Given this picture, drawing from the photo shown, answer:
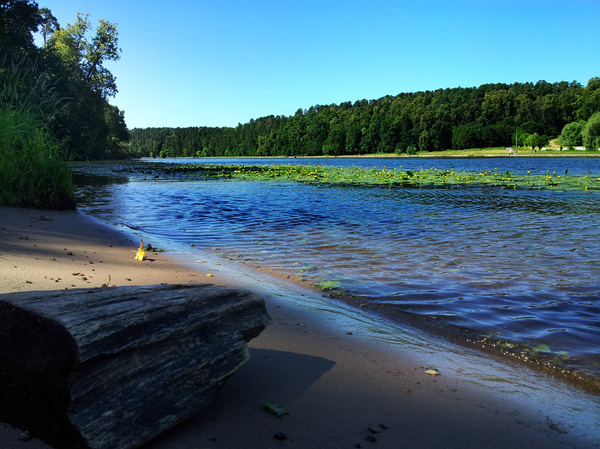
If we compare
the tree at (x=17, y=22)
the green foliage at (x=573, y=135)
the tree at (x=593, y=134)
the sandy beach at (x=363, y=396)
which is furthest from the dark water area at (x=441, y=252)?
the green foliage at (x=573, y=135)

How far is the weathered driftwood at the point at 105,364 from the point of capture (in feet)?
6.21

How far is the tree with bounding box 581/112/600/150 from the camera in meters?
83.9

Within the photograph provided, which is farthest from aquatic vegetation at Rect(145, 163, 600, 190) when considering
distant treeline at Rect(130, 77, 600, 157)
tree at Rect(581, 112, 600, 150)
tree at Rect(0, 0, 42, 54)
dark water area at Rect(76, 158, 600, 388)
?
distant treeline at Rect(130, 77, 600, 157)

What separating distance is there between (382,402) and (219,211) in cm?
1219

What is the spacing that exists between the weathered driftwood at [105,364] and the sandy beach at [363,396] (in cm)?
17

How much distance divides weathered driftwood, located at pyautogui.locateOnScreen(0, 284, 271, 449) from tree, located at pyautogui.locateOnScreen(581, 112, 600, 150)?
100309 mm

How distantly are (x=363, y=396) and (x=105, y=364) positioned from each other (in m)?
1.57

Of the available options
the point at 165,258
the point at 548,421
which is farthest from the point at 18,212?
the point at 548,421

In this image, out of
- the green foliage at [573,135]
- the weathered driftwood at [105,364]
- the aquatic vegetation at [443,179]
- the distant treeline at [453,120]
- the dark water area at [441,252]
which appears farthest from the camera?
the distant treeline at [453,120]

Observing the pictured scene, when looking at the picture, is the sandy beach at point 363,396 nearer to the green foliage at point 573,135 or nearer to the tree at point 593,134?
the tree at point 593,134

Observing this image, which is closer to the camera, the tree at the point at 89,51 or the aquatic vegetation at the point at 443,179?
the aquatic vegetation at the point at 443,179

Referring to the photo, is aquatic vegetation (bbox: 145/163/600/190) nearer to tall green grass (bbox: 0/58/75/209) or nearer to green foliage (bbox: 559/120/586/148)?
tall green grass (bbox: 0/58/75/209)

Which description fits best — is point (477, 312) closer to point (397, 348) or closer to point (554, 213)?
point (397, 348)

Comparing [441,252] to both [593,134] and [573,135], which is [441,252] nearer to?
[593,134]
